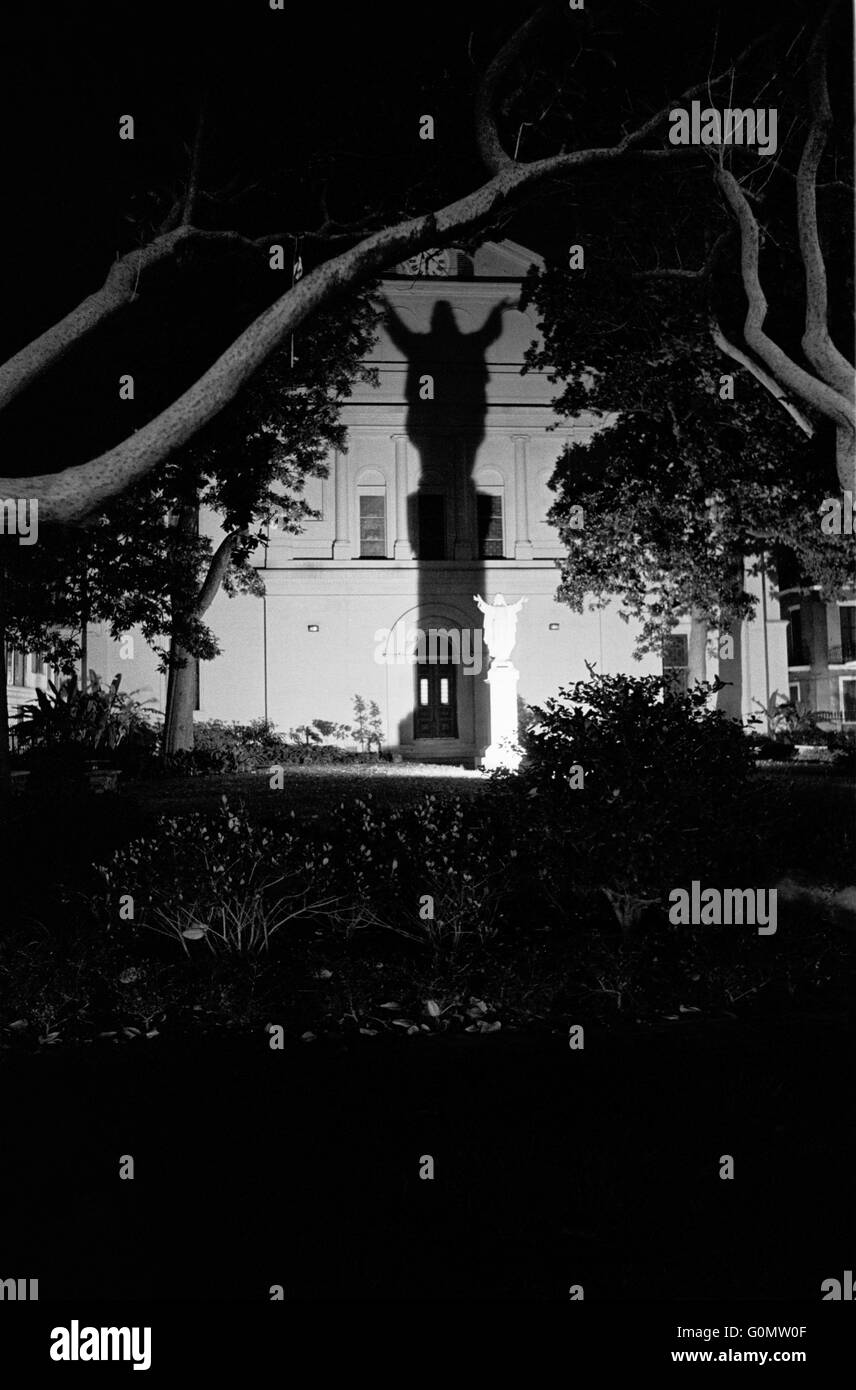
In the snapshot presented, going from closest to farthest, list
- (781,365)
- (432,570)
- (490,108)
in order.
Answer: (490,108), (781,365), (432,570)

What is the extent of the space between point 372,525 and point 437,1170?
1265 inches

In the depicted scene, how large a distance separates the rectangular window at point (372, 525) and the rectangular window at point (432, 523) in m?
1.11

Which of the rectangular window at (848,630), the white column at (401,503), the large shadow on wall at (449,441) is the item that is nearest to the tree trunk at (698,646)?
the large shadow on wall at (449,441)

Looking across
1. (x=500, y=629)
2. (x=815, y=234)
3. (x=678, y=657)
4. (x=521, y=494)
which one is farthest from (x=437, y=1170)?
(x=678, y=657)

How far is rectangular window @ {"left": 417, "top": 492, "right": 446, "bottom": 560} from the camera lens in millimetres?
36156

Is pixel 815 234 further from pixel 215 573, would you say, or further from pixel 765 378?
pixel 215 573

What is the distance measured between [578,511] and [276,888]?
21.4 metres

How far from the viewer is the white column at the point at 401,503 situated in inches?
1396

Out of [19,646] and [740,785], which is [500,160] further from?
[19,646]

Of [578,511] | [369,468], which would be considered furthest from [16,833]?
[369,468]

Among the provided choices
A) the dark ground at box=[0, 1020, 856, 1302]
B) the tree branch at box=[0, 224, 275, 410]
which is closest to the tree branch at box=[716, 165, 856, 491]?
the tree branch at box=[0, 224, 275, 410]

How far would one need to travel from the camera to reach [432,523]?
36.4m

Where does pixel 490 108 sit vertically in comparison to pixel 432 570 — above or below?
below

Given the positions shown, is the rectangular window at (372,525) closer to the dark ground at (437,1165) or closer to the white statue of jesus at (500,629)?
the white statue of jesus at (500,629)
